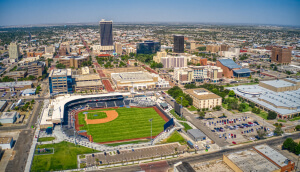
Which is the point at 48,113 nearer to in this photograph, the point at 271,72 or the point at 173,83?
the point at 173,83

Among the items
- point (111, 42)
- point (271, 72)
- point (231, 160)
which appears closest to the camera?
point (231, 160)

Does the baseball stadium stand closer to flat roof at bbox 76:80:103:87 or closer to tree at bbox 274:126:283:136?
flat roof at bbox 76:80:103:87

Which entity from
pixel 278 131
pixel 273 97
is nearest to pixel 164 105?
pixel 278 131

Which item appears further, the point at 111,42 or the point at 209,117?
the point at 111,42

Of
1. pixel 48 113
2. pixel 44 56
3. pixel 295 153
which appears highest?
pixel 44 56

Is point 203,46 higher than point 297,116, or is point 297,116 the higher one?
point 203,46

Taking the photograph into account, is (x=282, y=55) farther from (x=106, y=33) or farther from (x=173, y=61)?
(x=106, y=33)

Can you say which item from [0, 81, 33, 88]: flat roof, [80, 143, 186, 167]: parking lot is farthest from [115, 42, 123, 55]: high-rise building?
[80, 143, 186, 167]: parking lot

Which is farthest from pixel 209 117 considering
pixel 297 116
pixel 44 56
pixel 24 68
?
pixel 44 56
